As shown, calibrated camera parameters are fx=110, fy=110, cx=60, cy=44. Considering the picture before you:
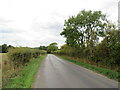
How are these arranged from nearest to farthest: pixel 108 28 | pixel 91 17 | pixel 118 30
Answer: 1. pixel 118 30
2. pixel 108 28
3. pixel 91 17

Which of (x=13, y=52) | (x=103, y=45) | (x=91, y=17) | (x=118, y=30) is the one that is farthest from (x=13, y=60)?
(x=91, y=17)

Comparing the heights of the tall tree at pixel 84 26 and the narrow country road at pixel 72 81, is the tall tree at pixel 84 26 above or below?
above

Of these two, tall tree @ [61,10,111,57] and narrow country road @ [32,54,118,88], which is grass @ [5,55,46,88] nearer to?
narrow country road @ [32,54,118,88]

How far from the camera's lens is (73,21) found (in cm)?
2309

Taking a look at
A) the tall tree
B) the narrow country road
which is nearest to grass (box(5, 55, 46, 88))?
the narrow country road

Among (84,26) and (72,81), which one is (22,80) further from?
(84,26)

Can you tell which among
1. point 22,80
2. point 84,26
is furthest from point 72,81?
point 84,26

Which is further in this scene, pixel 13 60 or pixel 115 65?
pixel 13 60

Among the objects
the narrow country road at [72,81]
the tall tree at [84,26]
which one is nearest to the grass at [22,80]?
the narrow country road at [72,81]

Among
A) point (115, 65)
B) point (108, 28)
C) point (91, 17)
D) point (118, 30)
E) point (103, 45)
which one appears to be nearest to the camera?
point (118, 30)

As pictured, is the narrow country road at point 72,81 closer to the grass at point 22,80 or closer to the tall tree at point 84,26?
the grass at point 22,80

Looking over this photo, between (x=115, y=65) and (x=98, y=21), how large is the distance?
12.6 m

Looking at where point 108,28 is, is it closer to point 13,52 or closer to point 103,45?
point 103,45

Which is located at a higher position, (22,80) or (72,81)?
(22,80)
